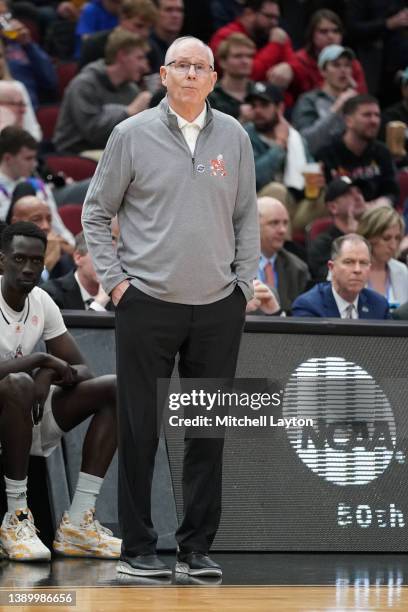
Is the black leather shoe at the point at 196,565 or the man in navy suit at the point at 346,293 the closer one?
the black leather shoe at the point at 196,565

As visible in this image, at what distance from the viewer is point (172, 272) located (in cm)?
461

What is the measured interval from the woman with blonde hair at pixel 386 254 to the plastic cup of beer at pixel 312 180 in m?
1.44

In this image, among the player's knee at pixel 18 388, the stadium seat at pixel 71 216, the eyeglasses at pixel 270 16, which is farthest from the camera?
the eyeglasses at pixel 270 16

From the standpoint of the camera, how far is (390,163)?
10.4m

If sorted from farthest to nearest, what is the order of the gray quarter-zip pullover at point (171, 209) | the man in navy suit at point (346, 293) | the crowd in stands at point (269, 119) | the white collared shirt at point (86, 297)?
the crowd in stands at point (269, 119)
the man in navy suit at point (346, 293)
the white collared shirt at point (86, 297)
the gray quarter-zip pullover at point (171, 209)

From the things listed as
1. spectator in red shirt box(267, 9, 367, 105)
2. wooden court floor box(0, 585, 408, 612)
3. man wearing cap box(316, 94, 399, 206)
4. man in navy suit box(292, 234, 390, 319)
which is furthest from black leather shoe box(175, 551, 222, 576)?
A: spectator in red shirt box(267, 9, 367, 105)

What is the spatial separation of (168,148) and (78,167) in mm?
5477

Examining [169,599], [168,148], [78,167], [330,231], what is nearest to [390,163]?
[330,231]

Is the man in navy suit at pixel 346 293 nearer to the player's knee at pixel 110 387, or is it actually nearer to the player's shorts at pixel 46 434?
the player's knee at pixel 110 387

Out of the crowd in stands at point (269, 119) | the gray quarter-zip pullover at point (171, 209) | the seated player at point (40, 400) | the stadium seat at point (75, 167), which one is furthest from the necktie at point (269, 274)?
the gray quarter-zip pullover at point (171, 209)

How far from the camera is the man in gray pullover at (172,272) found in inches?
183

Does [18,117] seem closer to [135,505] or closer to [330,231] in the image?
[330,231]

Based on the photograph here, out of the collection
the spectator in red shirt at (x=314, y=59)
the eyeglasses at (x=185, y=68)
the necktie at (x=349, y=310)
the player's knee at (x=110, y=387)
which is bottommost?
the player's knee at (x=110, y=387)

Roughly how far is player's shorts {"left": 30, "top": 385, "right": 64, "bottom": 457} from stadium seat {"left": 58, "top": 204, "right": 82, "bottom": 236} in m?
3.74
